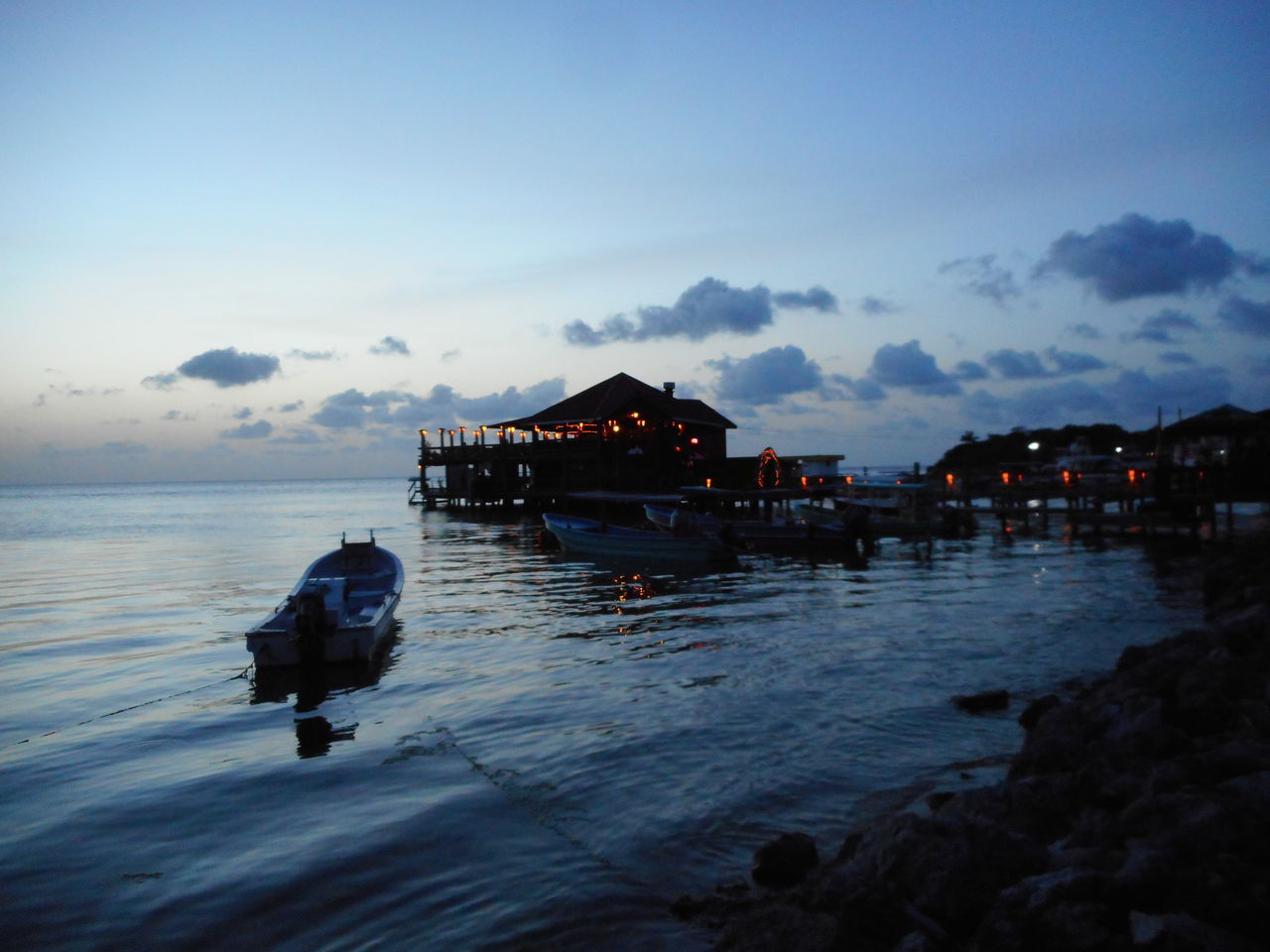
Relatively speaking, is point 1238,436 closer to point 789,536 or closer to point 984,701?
point 789,536

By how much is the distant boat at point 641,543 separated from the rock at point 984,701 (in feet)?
58.0

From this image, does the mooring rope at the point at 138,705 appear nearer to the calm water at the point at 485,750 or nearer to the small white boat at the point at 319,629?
the calm water at the point at 485,750

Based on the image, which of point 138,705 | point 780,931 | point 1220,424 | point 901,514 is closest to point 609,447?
point 901,514

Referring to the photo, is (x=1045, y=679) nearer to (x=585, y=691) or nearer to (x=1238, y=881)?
(x=585, y=691)

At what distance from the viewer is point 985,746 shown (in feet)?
31.7

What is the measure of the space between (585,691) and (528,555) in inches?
841

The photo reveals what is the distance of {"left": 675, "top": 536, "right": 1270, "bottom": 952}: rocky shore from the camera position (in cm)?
417

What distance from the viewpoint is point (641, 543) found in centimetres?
3019

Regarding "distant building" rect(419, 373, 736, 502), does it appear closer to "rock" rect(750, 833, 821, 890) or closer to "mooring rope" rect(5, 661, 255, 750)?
"mooring rope" rect(5, 661, 255, 750)

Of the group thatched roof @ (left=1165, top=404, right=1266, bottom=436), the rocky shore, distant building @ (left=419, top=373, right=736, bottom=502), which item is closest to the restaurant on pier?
distant building @ (left=419, top=373, right=736, bottom=502)

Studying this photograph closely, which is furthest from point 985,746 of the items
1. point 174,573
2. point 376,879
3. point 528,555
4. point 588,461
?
point 588,461

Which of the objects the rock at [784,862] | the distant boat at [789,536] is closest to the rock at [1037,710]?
the rock at [784,862]

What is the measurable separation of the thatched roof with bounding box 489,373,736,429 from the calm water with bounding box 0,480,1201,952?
27.1 meters

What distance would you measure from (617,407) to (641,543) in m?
20.2
